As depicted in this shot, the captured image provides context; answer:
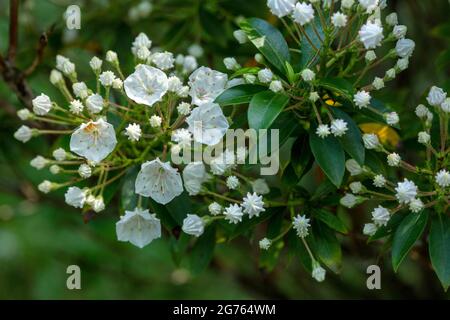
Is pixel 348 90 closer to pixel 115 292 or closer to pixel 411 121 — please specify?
pixel 411 121

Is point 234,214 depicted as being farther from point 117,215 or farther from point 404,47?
point 117,215

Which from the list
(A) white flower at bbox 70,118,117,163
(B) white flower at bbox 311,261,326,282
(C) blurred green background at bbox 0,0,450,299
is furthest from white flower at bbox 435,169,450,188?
(A) white flower at bbox 70,118,117,163

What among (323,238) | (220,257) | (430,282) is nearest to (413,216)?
(323,238)

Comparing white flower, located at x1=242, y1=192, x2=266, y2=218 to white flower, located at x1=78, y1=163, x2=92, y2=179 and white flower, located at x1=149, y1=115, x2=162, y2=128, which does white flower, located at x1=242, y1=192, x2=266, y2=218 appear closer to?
white flower, located at x1=149, y1=115, x2=162, y2=128

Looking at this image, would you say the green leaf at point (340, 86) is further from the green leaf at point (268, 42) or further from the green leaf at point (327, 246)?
the green leaf at point (327, 246)

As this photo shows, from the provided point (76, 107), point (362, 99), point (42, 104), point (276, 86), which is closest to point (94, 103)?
point (76, 107)

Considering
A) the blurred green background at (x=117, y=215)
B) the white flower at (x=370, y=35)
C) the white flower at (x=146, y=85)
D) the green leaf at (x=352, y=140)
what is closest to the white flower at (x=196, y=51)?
the blurred green background at (x=117, y=215)
